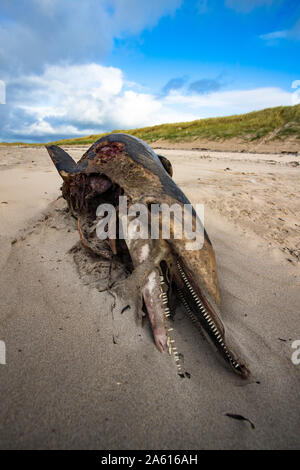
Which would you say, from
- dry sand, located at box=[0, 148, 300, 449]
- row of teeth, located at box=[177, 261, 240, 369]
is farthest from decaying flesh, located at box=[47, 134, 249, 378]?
dry sand, located at box=[0, 148, 300, 449]

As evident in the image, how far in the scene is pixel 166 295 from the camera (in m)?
1.67

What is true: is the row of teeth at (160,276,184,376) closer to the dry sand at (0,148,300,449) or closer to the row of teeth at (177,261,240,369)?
the dry sand at (0,148,300,449)

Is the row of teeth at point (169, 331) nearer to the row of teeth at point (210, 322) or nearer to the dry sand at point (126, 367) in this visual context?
the dry sand at point (126, 367)

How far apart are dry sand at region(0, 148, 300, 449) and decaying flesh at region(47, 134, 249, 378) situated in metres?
0.12

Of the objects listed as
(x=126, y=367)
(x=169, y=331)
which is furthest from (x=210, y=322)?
(x=126, y=367)

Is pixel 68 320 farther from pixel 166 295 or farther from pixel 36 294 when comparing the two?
pixel 166 295

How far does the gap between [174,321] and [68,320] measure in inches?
28.7

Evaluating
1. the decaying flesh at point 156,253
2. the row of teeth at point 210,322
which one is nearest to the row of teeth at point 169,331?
the decaying flesh at point 156,253

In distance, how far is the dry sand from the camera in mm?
1035

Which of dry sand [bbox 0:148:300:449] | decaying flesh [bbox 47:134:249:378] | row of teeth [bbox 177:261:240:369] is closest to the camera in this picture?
dry sand [bbox 0:148:300:449]

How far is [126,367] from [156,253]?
0.73 metres
